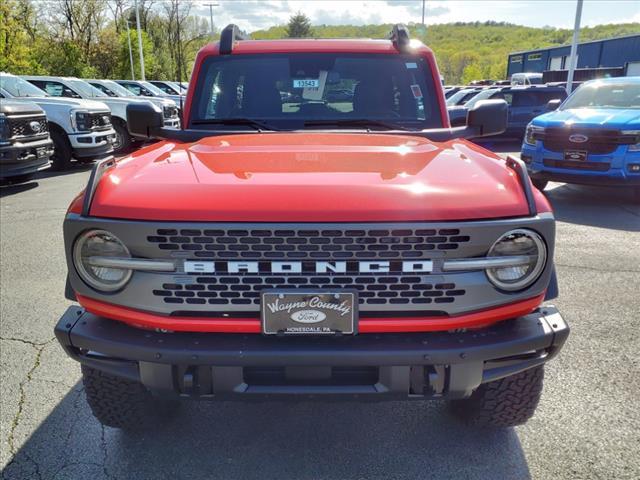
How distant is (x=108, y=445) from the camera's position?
2.63m

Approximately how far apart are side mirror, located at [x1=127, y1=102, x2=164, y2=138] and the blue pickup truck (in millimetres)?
6131

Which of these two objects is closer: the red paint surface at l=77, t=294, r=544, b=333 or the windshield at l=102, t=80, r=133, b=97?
the red paint surface at l=77, t=294, r=544, b=333

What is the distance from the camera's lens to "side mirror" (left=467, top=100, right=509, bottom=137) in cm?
324

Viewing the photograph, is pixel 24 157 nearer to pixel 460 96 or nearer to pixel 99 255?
pixel 99 255

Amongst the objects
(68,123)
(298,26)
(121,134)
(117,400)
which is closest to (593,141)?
(117,400)

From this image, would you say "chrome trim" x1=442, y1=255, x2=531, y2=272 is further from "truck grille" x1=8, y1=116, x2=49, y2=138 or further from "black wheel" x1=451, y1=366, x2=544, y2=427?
"truck grille" x1=8, y1=116, x2=49, y2=138

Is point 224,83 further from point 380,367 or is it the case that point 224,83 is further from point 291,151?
point 380,367

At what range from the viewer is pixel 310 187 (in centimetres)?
203

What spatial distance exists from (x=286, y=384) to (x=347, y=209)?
2.25 feet

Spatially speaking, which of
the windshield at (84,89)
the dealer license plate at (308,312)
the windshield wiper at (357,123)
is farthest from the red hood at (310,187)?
the windshield at (84,89)

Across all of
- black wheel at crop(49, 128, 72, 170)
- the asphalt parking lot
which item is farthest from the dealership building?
the asphalt parking lot

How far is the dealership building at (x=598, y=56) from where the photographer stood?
112 ft

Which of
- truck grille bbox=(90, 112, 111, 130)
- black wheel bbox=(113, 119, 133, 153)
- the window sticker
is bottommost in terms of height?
black wheel bbox=(113, 119, 133, 153)

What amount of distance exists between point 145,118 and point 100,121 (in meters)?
8.68
